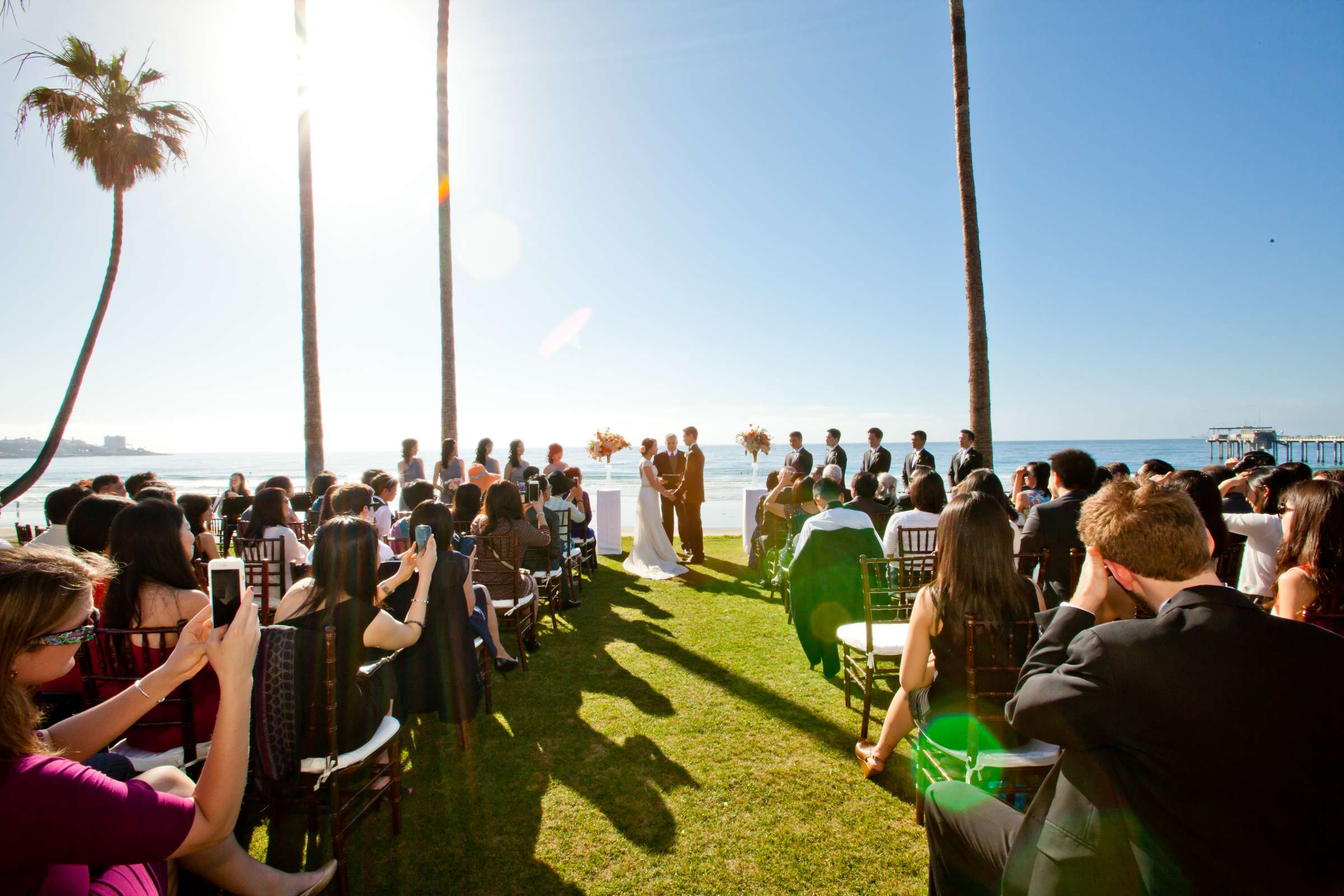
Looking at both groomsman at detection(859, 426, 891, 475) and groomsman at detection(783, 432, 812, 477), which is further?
groomsman at detection(859, 426, 891, 475)

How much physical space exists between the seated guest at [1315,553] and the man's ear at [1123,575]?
1.87 meters

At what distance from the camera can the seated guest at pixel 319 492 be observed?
613 centimetres

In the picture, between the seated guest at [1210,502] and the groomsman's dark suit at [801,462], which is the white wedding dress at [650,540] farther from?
the seated guest at [1210,502]

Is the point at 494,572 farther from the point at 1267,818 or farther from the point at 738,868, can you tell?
the point at 1267,818

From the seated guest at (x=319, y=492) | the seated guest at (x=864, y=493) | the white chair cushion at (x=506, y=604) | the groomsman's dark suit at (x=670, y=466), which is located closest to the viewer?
the white chair cushion at (x=506, y=604)

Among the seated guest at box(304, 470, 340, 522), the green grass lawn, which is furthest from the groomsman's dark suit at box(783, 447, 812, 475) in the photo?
the seated guest at box(304, 470, 340, 522)

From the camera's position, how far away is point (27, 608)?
4.38 feet

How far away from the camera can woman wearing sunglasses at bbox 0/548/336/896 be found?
3.80 feet

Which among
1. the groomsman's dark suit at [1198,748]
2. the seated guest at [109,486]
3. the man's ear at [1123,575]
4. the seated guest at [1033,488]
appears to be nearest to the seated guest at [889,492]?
the seated guest at [1033,488]

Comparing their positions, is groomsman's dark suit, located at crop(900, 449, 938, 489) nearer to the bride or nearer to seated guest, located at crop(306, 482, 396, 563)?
the bride

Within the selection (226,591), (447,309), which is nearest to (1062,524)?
(226,591)

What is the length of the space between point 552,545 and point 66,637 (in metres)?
4.94

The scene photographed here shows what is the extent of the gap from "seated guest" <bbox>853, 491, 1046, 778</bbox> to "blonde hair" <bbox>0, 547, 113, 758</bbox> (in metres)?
2.93

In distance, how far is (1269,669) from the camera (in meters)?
1.21
